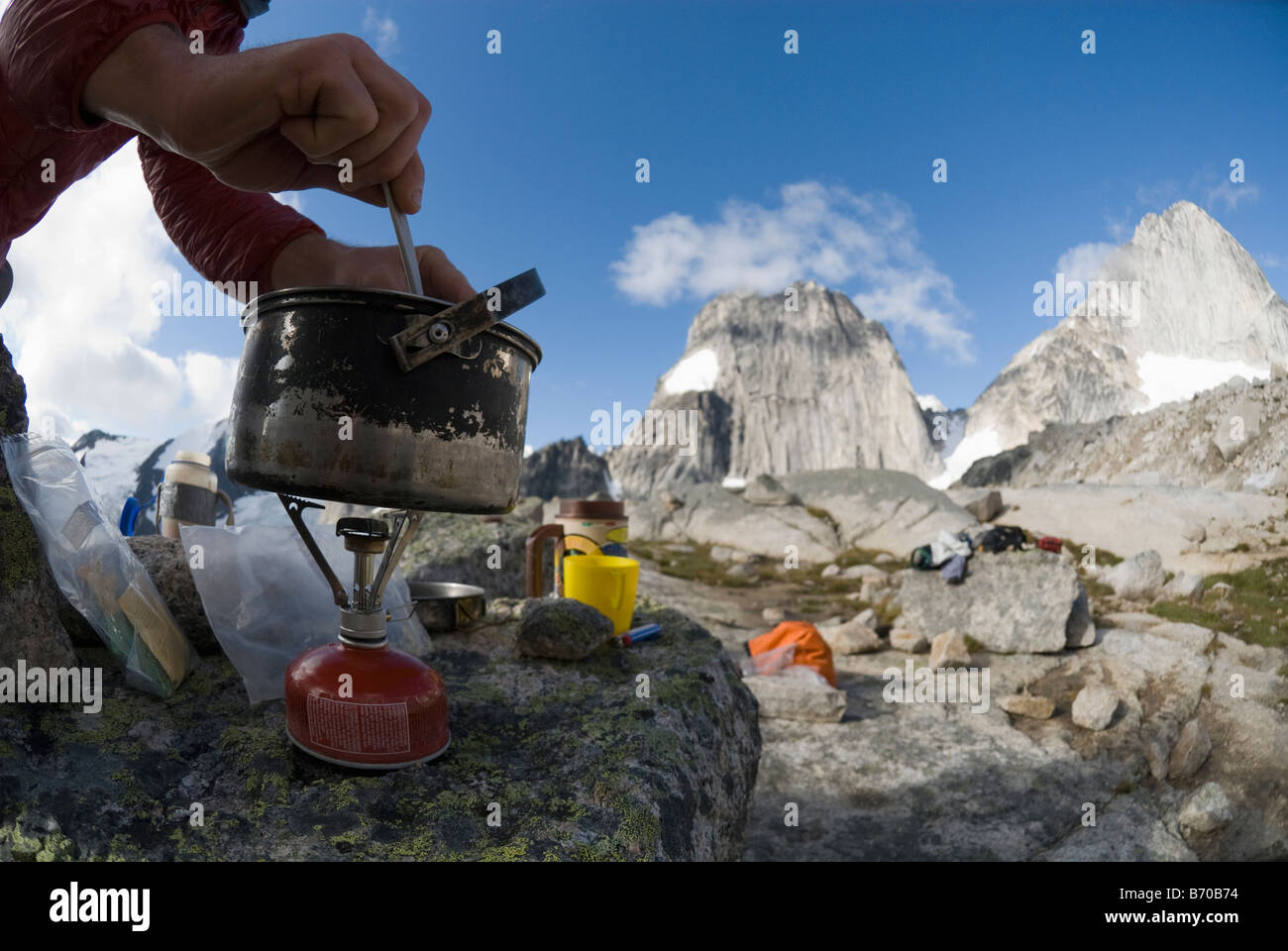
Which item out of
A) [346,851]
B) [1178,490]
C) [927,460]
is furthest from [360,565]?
[927,460]

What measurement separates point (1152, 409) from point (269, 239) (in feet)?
104

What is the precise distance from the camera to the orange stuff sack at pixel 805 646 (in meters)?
7.26

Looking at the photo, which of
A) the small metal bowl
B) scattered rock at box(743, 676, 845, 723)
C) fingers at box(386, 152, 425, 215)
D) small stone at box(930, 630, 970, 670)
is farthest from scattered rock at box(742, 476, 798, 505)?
fingers at box(386, 152, 425, 215)

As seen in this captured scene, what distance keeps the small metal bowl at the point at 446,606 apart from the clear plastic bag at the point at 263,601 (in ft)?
0.81

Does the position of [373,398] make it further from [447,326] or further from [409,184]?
[409,184]

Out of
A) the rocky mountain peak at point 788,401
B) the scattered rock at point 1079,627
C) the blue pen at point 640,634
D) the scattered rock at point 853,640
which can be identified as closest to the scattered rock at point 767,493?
the scattered rock at point 853,640

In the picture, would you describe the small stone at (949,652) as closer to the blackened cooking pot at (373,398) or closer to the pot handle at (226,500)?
the pot handle at (226,500)

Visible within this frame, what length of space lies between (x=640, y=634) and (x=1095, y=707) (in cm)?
563

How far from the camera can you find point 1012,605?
828 centimetres

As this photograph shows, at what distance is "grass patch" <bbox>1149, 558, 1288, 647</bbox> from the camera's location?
8609 millimetres

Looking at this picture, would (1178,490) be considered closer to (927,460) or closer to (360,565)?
(360,565)

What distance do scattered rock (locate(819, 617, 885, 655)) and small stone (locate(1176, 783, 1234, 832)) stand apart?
3925mm

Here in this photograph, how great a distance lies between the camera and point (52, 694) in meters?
1.70

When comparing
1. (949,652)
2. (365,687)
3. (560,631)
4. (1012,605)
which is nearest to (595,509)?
(560,631)
